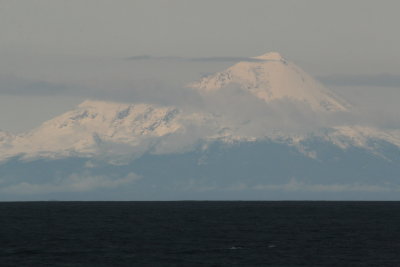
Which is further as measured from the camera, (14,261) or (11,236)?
(11,236)

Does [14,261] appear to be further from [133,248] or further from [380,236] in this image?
[380,236]

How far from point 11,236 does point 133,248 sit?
116 ft

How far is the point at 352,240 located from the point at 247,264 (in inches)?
1690

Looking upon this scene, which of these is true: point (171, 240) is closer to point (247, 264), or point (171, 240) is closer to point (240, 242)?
point (240, 242)

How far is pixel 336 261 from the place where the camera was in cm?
14350

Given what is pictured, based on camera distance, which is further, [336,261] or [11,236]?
[11,236]

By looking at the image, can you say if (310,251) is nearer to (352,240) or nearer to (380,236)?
(352,240)

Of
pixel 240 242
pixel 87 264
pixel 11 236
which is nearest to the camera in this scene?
pixel 87 264

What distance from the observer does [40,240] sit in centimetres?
17738

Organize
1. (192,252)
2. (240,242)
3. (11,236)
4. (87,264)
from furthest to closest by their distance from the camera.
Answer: (11,236) < (240,242) < (192,252) < (87,264)

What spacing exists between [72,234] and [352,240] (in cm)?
4893

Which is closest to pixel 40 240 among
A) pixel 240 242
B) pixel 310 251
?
pixel 240 242

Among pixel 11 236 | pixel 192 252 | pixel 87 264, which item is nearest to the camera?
pixel 87 264

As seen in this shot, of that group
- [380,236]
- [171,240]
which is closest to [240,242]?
[171,240]
